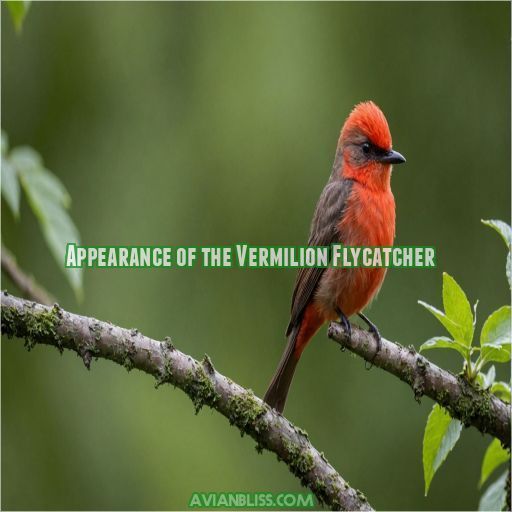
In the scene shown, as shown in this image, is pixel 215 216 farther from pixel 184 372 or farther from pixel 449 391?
pixel 184 372

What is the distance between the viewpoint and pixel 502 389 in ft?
10.4

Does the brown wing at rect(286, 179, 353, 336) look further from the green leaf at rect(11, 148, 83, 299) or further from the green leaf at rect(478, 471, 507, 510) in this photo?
the green leaf at rect(478, 471, 507, 510)

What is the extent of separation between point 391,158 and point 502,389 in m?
2.00

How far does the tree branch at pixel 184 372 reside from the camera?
262 centimetres

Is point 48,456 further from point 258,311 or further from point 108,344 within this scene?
point 108,344

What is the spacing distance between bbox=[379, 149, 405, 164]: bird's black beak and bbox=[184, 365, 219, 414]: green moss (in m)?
2.44

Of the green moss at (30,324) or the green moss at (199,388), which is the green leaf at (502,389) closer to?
the green moss at (199,388)

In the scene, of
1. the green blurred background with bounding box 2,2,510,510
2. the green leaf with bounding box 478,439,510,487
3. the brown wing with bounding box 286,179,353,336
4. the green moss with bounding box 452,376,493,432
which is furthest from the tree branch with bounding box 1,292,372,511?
the green blurred background with bounding box 2,2,510,510

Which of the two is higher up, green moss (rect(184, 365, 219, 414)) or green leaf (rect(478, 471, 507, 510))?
green moss (rect(184, 365, 219, 414))

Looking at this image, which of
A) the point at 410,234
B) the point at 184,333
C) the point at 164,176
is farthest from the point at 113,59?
the point at 410,234

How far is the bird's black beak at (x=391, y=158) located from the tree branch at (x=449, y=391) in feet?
5.79

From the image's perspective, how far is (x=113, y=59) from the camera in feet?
26.3

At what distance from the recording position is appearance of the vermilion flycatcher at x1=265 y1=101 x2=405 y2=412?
16.0 ft

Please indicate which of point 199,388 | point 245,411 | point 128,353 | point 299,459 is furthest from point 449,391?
point 128,353
